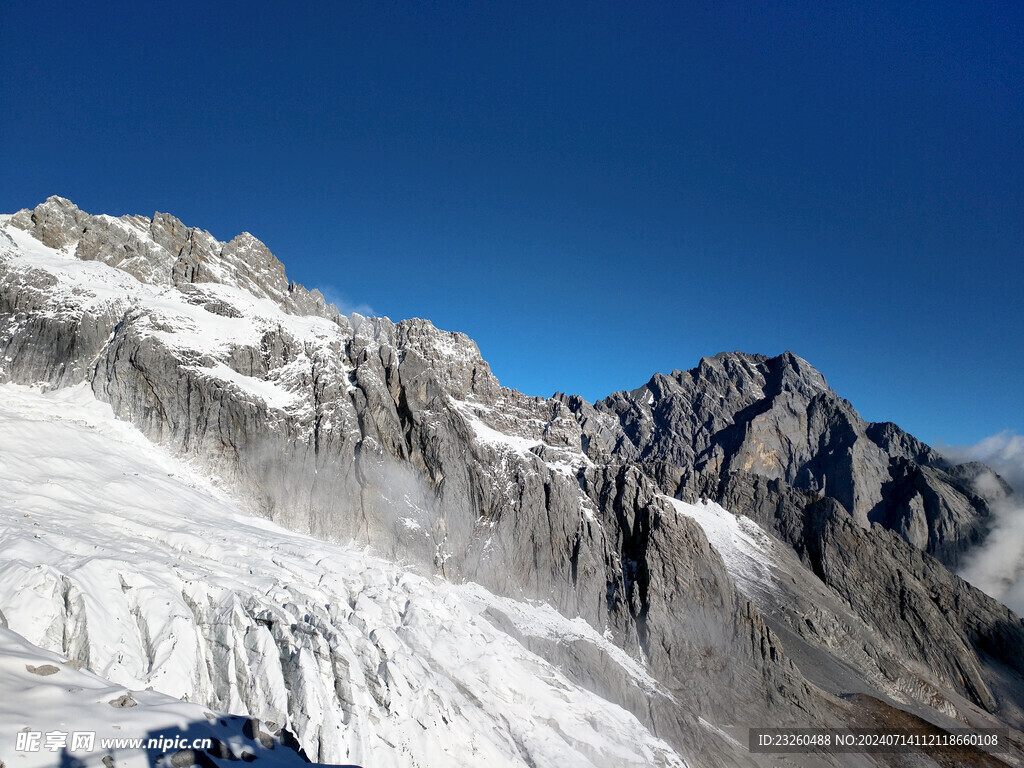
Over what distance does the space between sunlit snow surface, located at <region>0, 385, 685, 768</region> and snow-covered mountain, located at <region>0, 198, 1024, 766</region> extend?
0.23 m

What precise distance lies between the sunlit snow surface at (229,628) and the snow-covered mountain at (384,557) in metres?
0.23

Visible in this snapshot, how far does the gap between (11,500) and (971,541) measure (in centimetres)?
20745

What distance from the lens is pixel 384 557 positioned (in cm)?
7238

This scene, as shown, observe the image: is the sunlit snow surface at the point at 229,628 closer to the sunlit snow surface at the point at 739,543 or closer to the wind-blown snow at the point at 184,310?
the wind-blown snow at the point at 184,310

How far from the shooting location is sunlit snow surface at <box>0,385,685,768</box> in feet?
100

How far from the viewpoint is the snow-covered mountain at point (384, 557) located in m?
38.6

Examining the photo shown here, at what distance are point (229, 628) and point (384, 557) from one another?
35.2m

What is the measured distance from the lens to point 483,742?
44.7 meters

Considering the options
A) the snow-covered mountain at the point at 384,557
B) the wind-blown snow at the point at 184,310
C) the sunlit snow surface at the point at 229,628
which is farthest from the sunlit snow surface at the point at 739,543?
the wind-blown snow at the point at 184,310

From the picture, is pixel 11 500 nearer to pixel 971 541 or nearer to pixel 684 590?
pixel 684 590

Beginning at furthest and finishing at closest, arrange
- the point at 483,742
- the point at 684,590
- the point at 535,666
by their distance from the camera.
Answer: the point at 684,590, the point at 535,666, the point at 483,742

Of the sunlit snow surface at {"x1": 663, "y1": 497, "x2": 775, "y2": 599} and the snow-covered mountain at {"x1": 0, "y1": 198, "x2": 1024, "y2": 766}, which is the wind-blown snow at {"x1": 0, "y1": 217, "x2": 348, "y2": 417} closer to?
the snow-covered mountain at {"x1": 0, "y1": 198, "x2": 1024, "y2": 766}

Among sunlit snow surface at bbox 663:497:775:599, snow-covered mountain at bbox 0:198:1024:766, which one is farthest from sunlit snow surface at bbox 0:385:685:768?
sunlit snow surface at bbox 663:497:775:599

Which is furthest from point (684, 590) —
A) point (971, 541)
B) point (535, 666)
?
point (971, 541)
